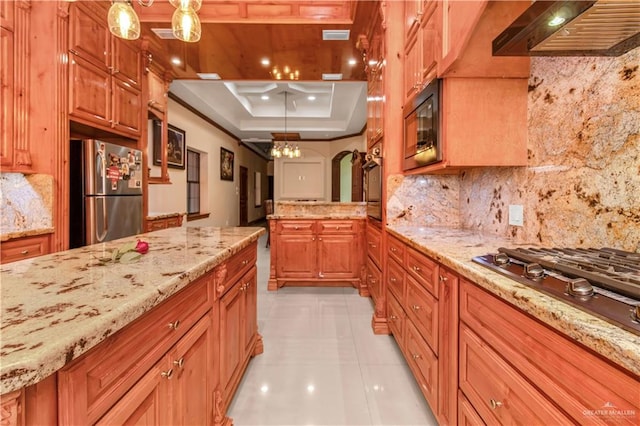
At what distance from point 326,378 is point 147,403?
4.35ft

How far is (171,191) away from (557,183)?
525cm

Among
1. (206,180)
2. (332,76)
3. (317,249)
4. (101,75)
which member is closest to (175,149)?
(206,180)

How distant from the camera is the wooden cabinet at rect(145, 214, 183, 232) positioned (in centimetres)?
354

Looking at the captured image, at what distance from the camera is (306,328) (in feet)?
8.56

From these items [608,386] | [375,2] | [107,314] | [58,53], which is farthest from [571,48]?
[58,53]

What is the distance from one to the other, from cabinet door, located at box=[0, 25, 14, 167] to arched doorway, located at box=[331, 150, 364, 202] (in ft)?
20.6

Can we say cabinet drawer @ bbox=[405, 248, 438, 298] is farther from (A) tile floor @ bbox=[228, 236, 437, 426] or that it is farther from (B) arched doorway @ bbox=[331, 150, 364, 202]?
(B) arched doorway @ bbox=[331, 150, 364, 202]

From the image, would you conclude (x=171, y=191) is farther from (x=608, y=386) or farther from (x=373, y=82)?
(x=608, y=386)

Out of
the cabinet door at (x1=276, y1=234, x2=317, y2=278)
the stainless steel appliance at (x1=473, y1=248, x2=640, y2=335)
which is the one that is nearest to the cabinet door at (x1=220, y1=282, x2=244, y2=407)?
the stainless steel appliance at (x1=473, y1=248, x2=640, y2=335)

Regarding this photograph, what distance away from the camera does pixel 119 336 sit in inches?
26.9

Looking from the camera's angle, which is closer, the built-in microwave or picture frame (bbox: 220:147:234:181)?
the built-in microwave

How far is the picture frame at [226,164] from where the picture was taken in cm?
756

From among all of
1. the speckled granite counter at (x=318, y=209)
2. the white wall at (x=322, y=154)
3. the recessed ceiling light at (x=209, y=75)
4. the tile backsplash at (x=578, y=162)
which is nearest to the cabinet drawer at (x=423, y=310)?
the tile backsplash at (x=578, y=162)

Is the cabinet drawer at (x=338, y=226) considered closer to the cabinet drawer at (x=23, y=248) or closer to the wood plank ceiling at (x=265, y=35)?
the wood plank ceiling at (x=265, y=35)
